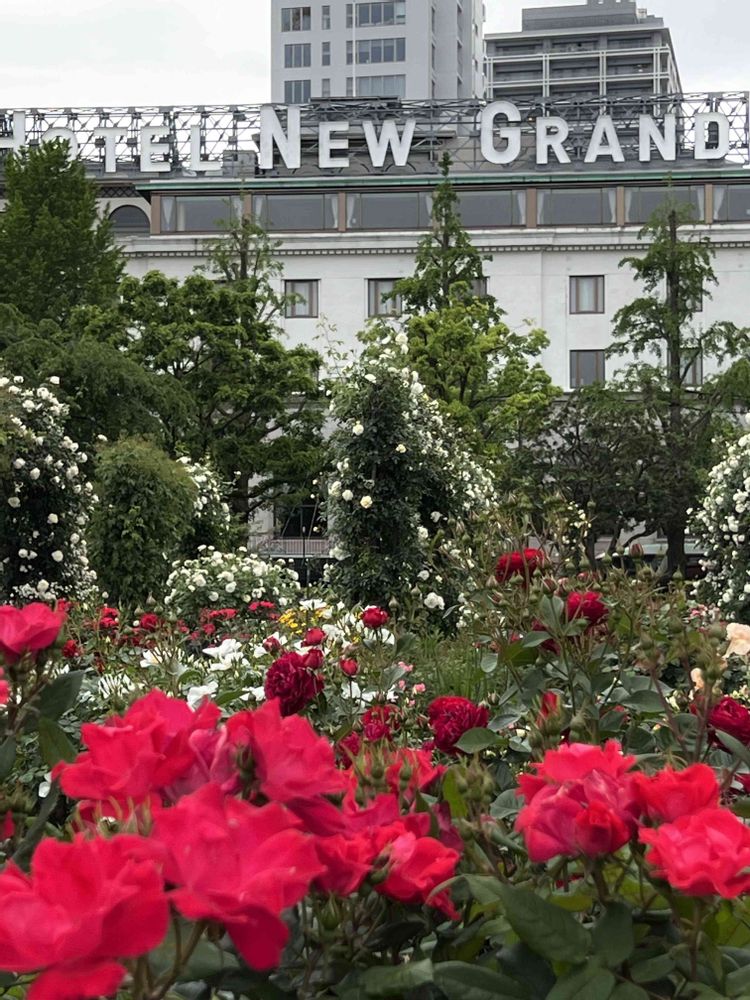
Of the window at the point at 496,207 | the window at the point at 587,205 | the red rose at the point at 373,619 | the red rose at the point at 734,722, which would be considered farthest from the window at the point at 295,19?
the red rose at the point at 734,722

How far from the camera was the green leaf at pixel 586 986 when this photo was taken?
1.22 meters

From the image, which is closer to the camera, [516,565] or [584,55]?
[516,565]

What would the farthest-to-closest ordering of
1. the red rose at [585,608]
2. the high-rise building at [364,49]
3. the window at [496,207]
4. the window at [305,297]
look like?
the high-rise building at [364,49]
the window at [496,207]
the window at [305,297]
the red rose at [585,608]

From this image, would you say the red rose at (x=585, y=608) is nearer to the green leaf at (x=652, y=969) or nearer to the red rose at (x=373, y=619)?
the green leaf at (x=652, y=969)

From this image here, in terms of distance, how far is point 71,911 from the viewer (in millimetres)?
937

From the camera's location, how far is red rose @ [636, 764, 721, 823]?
4.21 feet

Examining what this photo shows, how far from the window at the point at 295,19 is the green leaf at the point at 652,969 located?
9362 centimetres

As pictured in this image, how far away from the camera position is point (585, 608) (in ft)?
9.39

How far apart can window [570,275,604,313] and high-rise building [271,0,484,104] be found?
4664cm

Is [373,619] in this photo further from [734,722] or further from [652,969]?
[652,969]

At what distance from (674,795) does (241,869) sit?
1.52ft

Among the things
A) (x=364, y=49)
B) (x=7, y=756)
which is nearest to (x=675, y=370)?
(x=7, y=756)

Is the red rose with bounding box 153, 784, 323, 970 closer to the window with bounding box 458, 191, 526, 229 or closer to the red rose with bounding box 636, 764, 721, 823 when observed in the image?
the red rose with bounding box 636, 764, 721, 823

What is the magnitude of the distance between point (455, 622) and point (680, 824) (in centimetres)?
1168
